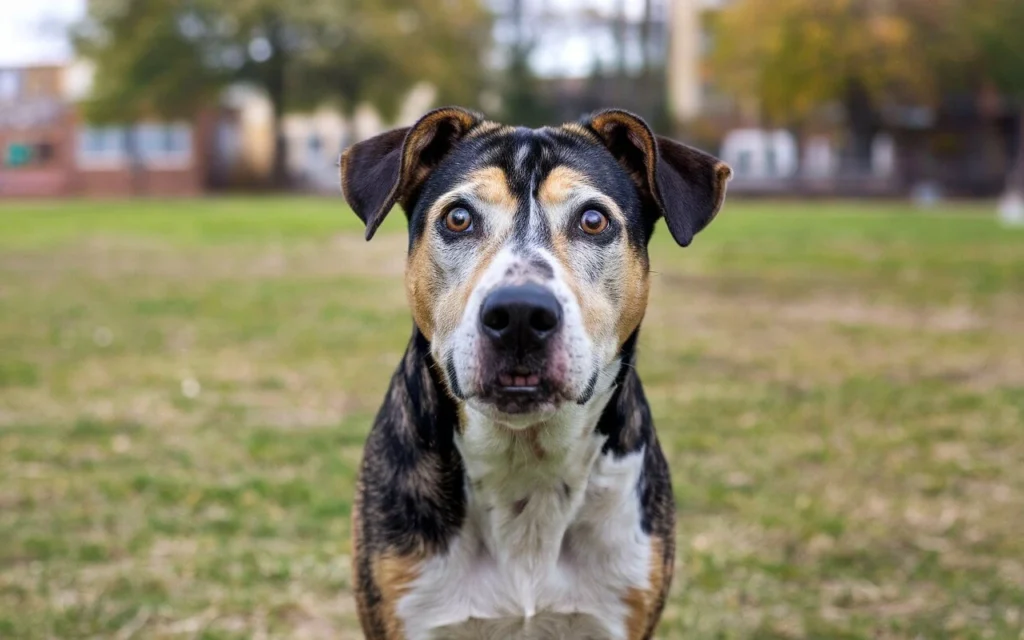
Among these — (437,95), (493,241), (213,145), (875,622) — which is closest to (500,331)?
(493,241)

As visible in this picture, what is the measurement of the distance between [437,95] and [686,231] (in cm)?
5392

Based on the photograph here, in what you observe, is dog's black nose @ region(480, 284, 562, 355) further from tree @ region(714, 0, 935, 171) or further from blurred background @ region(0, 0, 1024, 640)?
tree @ region(714, 0, 935, 171)

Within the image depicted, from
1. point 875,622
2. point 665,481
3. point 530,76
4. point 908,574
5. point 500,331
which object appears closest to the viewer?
point 500,331

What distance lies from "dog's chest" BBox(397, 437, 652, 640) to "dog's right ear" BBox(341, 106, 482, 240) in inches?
34.4

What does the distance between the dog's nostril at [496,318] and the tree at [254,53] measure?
50.5 meters

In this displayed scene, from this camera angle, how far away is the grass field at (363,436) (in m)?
4.96

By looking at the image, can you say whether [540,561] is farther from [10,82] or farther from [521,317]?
[10,82]

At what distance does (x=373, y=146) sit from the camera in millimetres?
3848

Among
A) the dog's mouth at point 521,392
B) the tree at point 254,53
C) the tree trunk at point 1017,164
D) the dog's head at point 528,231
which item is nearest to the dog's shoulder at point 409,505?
the dog's head at point 528,231

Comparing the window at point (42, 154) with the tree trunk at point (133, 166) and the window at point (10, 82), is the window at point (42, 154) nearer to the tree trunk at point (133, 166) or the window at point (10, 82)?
the tree trunk at point (133, 166)

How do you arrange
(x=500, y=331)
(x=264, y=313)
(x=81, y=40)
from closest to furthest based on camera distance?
(x=500, y=331) → (x=264, y=313) → (x=81, y=40)

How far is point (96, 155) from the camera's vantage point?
5778 centimetres

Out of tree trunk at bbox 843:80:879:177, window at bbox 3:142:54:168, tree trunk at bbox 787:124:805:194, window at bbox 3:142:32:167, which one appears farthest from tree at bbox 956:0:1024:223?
window at bbox 3:142:32:167

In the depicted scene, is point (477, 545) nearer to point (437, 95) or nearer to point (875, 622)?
point (875, 622)
